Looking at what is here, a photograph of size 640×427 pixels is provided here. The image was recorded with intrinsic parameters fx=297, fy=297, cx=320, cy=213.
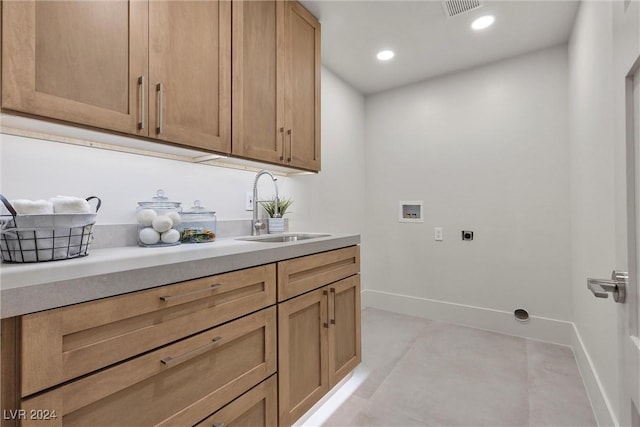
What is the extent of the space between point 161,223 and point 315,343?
3.10ft

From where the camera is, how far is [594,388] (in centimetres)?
161

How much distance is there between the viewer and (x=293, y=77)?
1896mm

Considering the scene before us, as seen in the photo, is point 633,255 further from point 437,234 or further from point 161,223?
point 437,234

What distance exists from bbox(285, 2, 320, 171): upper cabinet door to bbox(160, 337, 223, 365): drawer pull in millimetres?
1138

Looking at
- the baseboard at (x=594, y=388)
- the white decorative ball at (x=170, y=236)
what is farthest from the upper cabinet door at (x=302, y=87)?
the baseboard at (x=594, y=388)

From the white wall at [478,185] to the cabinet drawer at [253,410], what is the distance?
214 cm

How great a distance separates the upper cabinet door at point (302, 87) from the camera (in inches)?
73.1

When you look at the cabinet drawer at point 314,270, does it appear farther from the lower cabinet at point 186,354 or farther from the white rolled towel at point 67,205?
the white rolled towel at point 67,205

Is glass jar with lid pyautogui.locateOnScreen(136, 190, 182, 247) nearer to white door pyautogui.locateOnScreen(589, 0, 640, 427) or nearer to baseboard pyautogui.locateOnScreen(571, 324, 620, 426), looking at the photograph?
white door pyautogui.locateOnScreen(589, 0, 640, 427)

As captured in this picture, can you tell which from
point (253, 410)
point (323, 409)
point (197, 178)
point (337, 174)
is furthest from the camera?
point (337, 174)

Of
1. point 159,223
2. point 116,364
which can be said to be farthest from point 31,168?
point 116,364

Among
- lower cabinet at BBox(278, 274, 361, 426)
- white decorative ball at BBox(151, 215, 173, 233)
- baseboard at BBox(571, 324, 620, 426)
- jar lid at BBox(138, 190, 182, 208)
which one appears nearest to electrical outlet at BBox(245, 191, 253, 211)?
jar lid at BBox(138, 190, 182, 208)

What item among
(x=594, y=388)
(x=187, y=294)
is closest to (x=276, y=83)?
(x=187, y=294)

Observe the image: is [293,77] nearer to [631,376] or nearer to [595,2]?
[595,2]
